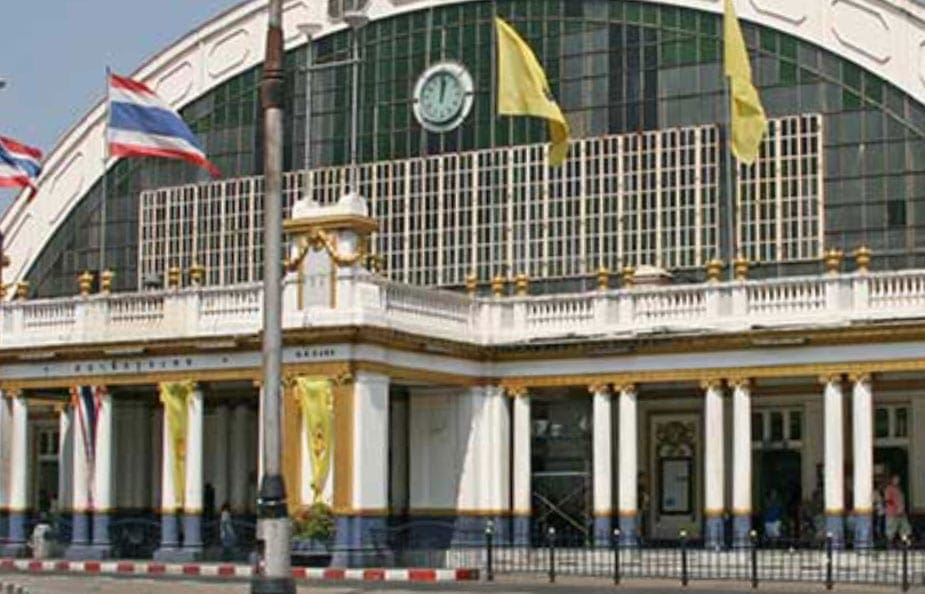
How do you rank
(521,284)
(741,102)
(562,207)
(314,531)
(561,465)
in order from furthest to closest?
(562,207), (561,465), (521,284), (741,102), (314,531)

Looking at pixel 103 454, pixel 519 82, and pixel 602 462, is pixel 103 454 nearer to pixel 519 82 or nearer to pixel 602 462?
pixel 602 462

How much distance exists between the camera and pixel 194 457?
168 ft

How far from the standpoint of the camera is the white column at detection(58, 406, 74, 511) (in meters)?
55.3

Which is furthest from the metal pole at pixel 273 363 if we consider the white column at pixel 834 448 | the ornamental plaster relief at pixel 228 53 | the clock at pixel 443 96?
the ornamental plaster relief at pixel 228 53

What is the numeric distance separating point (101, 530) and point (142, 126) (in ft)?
33.4

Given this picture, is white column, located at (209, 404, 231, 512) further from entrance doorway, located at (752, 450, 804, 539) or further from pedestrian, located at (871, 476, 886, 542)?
pedestrian, located at (871, 476, 886, 542)

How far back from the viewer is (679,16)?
56219 mm

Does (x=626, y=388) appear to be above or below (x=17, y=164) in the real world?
below

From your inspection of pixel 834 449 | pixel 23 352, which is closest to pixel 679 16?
pixel 834 449

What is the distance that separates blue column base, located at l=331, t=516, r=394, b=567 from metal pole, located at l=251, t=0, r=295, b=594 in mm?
18168

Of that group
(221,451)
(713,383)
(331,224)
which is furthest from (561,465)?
(331,224)

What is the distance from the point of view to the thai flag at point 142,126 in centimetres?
5112

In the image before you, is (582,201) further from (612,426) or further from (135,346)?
(135,346)

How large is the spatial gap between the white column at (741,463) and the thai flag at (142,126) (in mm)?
14633
